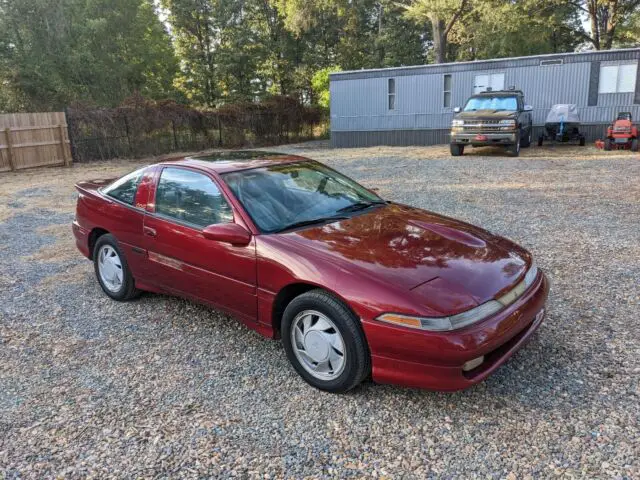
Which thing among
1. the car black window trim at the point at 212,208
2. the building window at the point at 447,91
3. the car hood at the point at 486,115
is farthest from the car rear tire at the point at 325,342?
the building window at the point at 447,91

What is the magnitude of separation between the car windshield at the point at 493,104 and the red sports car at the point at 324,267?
1235cm

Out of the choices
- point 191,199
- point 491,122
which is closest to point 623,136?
point 491,122

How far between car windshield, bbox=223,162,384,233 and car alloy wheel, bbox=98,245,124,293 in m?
1.51

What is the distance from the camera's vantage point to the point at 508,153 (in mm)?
15953

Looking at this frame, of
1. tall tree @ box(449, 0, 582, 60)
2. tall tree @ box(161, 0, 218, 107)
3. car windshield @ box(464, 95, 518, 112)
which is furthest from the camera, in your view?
tall tree @ box(161, 0, 218, 107)

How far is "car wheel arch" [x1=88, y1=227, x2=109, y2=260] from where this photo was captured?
15.4 feet

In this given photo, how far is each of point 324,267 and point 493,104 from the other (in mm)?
14172

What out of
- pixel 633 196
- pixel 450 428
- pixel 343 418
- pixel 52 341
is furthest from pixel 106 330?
pixel 633 196

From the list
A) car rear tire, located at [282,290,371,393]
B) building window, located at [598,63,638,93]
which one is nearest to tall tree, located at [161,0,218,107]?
building window, located at [598,63,638,93]

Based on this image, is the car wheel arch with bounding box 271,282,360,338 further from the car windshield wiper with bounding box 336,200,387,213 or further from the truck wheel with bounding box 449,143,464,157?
the truck wheel with bounding box 449,143,464,157

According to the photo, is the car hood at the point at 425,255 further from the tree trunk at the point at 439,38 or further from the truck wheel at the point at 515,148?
the tree trunk at the point at 439,38

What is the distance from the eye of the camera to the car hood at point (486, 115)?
1454cm

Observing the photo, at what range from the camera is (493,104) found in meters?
15.4

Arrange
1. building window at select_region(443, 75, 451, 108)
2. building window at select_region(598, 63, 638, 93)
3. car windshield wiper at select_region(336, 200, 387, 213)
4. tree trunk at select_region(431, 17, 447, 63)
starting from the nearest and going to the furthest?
car windshield wiper at select_region(336, 200, 387, 213)
building window at select_region(598, 63, 638, 93)
building window at select_region(443, 75, 451, 108)
tree trunk at select_region(431, 17, 447, 63)
